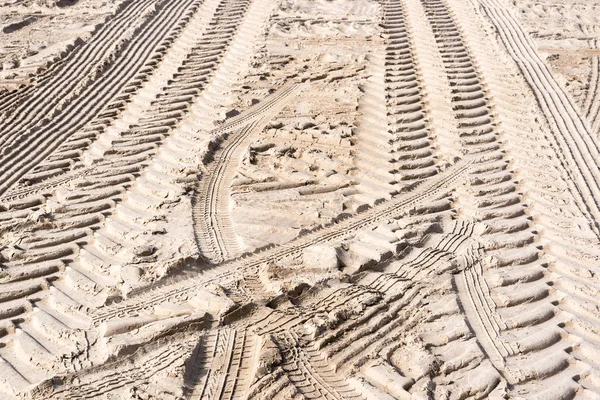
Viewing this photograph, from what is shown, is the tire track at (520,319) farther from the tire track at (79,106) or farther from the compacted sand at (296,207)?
the tire track at (79,106)

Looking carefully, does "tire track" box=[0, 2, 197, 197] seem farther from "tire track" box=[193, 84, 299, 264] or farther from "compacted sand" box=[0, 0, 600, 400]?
"tire track" box=[193, 84, 299, 264]

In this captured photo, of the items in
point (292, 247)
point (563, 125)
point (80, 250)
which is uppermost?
point (563, 125)

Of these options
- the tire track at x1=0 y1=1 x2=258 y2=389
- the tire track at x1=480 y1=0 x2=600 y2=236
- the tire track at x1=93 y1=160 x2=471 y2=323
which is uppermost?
the tire track at x1=480 y1=0 x2=600 y2=236

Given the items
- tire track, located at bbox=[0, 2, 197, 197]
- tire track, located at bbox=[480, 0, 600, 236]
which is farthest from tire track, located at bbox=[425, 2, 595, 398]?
tire track, located at bbox=[0, 2, 197, 197]

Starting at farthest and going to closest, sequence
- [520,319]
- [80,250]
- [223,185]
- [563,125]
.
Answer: [563,125], [223,185], [80,250], [520,319]

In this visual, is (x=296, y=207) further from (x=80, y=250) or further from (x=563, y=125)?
(x=563, y=125)

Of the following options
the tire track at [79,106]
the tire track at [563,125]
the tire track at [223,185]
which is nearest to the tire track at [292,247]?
the tire track at [223,185]

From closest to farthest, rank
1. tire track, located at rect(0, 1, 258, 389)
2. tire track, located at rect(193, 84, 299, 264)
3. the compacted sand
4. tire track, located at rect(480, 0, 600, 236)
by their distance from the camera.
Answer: the compacted sand < tire track, located at rect(0, 1, 258, 389) < tire track, located at rect(193, 84, 299, 264) < tire track, located at rect(480, 0, 600, 236)

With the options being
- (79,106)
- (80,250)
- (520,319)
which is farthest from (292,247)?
(79,106)
